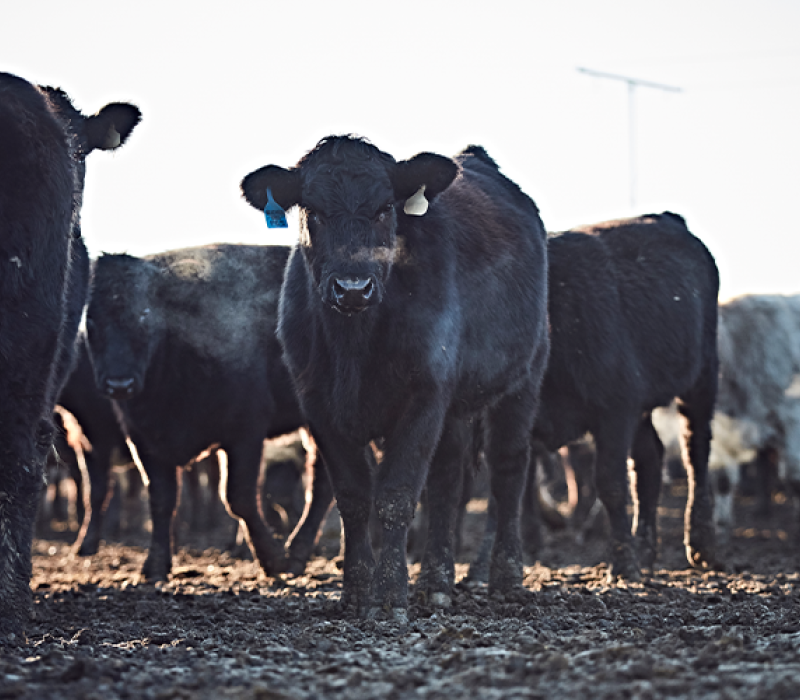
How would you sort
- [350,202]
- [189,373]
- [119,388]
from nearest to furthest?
[350,202]
[119,388]
[189,373]

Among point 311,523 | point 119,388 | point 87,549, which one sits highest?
point 119,388

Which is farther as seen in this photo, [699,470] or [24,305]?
[699,470]

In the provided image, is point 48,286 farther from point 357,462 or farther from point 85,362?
point 85,362

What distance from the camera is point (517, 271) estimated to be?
6980 millimetres

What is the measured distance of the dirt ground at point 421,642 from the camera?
3.64 meters

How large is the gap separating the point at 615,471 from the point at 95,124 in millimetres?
4644

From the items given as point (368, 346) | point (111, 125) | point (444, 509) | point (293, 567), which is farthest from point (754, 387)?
point (111, 125)

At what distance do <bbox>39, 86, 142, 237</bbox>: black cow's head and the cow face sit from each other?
2.45 metres

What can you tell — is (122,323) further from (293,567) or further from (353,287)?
(353,287)

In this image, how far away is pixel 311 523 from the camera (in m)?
9.12

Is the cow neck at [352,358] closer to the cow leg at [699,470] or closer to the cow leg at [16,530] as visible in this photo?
the cow leg at [16,530]

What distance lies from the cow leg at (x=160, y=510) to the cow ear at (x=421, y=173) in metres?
4.01

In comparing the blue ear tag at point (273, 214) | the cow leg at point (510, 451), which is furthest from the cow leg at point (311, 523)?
the blue ear tag at point (273, 214)

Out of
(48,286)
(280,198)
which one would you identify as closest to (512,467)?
(280,198)
